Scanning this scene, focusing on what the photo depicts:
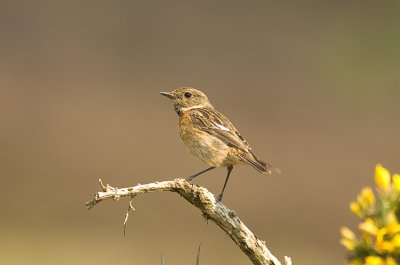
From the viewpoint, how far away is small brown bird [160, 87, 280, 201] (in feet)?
20.9

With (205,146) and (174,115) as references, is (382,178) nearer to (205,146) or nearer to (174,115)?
(205,146)

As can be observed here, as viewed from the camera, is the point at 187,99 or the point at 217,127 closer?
the point at 217,127

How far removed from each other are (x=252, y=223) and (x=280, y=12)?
16.1 metres

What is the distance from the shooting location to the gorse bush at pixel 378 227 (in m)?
2.30

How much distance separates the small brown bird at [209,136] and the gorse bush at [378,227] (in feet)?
11.6

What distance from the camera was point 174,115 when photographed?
2292 centimetres

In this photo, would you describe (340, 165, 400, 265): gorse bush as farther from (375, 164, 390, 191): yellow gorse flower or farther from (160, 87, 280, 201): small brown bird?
(160, 87, 280, 201): small brown bird

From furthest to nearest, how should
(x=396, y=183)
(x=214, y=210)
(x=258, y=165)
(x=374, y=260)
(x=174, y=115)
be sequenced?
(x=174, y=115) → (x=258, y=165) → (x=214, y=210) → (x=396, y=183) → (x=374, y=260)

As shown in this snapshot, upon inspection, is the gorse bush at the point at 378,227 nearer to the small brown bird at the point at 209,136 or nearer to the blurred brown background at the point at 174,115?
the small brown bird at the point at 209,136

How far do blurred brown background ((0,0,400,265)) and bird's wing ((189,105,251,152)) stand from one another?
616 cm

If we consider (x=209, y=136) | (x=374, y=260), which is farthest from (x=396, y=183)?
(x=209, y=136)

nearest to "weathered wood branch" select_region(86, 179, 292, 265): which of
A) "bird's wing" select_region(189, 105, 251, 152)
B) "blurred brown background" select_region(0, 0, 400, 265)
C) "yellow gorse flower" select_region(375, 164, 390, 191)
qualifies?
"yellow gorse flower" select_region(375, 164, 390, 191)

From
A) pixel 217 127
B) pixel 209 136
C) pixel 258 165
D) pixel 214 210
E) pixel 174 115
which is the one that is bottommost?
pixel 214 210

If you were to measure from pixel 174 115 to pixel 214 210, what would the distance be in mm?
19143
